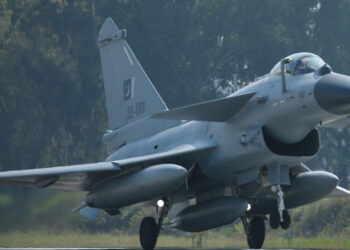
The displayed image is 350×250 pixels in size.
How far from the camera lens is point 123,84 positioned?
60.0 ft

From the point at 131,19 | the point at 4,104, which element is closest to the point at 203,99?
the point at 131,19

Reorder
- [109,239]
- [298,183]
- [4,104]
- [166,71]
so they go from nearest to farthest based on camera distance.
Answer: [298,183]
[109,239]
[4,104]
[166,71]

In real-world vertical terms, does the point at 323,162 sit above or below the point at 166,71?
below

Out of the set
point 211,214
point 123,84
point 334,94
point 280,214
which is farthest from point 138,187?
point 123,84

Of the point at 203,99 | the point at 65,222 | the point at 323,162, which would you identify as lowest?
the point at 323,162

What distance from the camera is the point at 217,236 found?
20.6 m

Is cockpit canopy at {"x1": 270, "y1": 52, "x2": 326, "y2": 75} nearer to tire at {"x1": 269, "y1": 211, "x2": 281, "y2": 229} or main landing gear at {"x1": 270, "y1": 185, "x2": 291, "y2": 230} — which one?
main landing gear at {"x1": 270, "y1": 185, "x2": 291, "y2": 230}

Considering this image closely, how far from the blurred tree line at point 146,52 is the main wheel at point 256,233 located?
20132mm

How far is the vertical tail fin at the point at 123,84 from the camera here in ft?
58.0

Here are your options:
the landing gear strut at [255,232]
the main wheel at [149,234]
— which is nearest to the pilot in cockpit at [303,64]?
the landing gear strut at [255,232]

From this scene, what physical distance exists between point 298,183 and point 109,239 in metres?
6.60

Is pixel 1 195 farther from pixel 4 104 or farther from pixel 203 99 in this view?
pixel 203 99

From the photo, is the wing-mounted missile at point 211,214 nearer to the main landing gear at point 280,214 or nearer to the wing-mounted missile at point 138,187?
the main landing gear at point 280,214

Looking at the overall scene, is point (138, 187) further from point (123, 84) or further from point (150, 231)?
point (123, 84)
